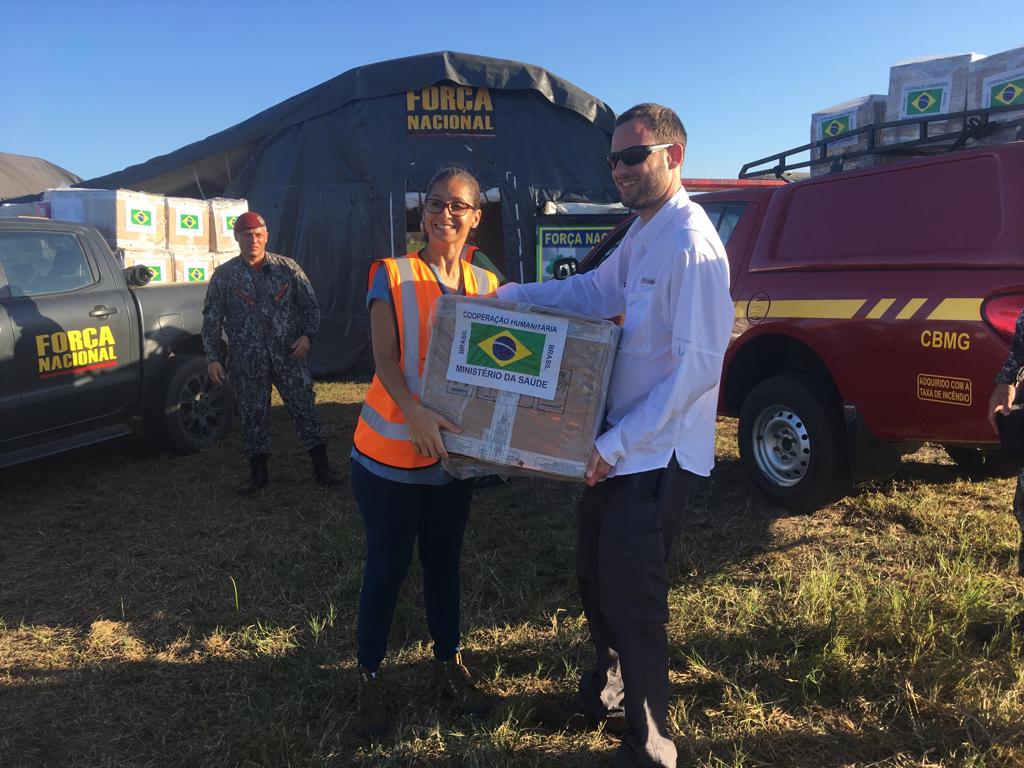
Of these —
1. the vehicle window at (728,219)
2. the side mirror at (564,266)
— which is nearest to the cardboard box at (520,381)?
the vehicle window at (728,219)

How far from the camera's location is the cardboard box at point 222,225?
6.90 m

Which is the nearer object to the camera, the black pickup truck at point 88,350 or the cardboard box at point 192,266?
the black pickup truck at point 88,350

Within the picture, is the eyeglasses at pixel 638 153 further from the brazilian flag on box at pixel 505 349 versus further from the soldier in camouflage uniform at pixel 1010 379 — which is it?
the soldier in camouflage uniform at pixel 1010 379

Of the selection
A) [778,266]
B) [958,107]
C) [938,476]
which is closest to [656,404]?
[778,266]

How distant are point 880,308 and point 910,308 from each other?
167mm

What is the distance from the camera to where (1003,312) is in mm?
3230

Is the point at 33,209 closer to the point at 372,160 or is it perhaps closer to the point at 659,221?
the point at 372,160

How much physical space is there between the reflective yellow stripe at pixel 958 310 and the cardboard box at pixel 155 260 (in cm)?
550

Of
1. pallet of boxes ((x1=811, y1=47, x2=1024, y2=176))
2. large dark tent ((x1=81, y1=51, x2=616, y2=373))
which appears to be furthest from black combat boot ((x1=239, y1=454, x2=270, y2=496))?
large dark tent ((x1=81, y1=51, x2=616, y2=373))

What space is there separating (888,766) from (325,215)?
8823 millimetres

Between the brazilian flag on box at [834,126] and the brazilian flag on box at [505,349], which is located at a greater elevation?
the brazilian flag on box at [834,126]

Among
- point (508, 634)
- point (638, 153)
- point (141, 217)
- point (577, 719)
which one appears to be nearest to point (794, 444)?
point (508, 634)

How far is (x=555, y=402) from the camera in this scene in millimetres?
2020

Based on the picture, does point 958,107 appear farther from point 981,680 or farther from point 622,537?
point 622,537
